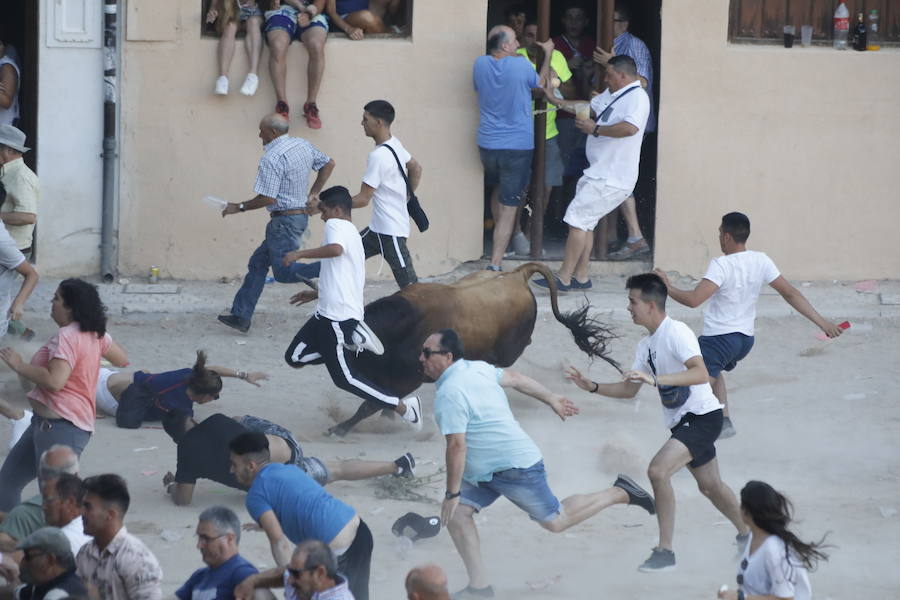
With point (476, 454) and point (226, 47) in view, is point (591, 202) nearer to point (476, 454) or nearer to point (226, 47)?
point (226, 47)

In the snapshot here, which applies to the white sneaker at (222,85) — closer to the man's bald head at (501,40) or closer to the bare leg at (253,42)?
the bare leg at (253,42)

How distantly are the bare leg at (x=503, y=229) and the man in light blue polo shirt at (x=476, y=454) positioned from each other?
17.2ft

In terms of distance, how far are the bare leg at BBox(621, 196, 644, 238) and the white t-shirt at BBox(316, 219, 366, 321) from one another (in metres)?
4.14

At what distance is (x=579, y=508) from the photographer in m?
6.95

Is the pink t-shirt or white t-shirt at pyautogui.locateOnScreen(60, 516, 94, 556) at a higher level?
the pink t-shirt

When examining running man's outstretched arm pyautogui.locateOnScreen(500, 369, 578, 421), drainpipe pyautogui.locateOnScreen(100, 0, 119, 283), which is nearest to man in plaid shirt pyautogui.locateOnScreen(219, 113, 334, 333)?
drainpipe pyautogui.locateOnScreen(100, 0, 119, 283)

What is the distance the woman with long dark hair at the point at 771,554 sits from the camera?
5270 millimetres

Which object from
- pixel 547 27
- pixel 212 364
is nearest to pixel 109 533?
pixel 212 364

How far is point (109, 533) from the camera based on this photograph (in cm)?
539

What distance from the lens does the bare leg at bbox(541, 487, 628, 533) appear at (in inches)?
271

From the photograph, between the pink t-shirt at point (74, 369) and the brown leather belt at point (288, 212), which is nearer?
the pink t-shirt at point (74, 369)

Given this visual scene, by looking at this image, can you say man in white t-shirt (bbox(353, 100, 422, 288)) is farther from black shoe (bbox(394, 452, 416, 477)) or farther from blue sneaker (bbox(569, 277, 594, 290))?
black shoe (bbox(394, 452, 416, 477))

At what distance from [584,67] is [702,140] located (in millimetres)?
1297

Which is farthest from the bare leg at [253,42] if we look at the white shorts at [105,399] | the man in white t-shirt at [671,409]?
the man in white t-shirt at [671,409]
